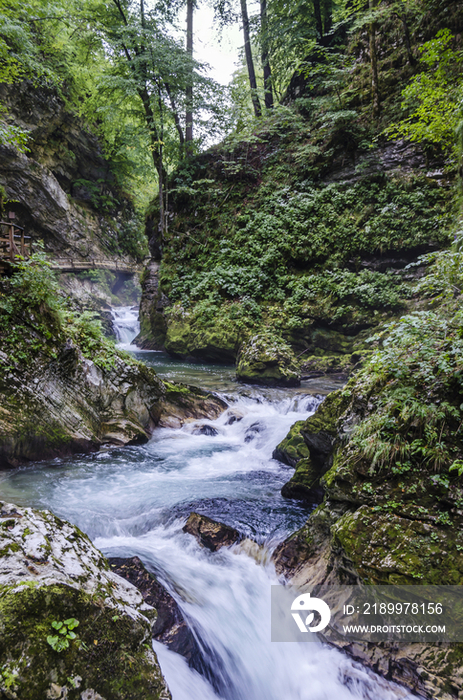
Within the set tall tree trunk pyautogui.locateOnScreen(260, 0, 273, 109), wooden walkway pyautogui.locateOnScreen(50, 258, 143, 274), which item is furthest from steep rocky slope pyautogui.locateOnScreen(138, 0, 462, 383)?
wooden walkway pyautogui.locateOnScreen(50, 258, 143, 274)

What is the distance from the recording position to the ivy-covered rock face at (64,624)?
165cm

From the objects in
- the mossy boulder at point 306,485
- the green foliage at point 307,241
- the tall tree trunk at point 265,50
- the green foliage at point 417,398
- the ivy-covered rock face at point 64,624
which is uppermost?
the tall tree trunk at point 265,50

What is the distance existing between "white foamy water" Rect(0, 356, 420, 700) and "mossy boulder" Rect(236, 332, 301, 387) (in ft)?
7.12

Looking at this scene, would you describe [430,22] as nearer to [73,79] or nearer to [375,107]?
[375,107]

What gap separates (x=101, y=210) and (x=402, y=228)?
2128cm

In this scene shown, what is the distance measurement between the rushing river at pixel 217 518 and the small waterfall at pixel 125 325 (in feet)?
39.1

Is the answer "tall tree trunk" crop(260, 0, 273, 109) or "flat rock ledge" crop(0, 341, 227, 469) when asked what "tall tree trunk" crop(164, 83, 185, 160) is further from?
"flat rock ledge" crop(0, 341, 227, 469)

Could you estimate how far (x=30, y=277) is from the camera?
603 centimetres

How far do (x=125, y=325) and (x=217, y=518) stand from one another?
59.3 feet

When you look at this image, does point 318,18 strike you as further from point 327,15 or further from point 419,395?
point 419,395

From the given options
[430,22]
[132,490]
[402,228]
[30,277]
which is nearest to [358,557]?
[132,490]
